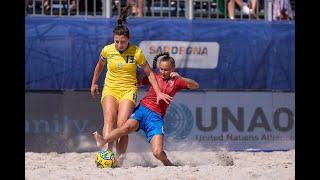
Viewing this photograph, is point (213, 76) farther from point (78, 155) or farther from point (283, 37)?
point (78, 155)

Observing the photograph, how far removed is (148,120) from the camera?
8906 mm

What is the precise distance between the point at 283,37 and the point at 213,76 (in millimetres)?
1228

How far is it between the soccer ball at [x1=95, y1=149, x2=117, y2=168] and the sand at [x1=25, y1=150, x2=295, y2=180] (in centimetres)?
12

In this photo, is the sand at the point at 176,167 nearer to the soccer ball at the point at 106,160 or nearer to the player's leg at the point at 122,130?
the soccer ball at the point at 106,160

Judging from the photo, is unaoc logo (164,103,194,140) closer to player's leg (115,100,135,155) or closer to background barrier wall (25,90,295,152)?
background barrier wall (25,90,295,152)

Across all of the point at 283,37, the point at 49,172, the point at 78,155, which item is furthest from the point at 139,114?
the point at 283,37

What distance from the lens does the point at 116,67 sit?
9117 mm

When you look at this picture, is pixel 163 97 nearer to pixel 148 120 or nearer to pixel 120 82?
pixel 148 120

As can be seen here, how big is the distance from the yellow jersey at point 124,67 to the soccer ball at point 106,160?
804 mm

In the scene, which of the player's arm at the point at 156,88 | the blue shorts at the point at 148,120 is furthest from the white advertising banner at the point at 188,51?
the blue shorts at the point at 148,120

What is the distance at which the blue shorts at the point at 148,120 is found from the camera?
889 cm

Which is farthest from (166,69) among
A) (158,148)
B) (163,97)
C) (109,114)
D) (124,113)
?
(158,148)

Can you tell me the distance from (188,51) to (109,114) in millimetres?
2778
